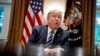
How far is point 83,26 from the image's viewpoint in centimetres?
365

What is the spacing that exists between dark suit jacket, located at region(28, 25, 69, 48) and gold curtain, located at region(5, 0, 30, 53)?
0.94ft

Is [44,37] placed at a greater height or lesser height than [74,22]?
lesser

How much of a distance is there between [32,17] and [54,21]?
18.4 inches

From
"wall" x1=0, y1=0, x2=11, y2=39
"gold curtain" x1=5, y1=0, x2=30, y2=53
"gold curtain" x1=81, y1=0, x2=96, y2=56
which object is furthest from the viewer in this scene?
"wall" x1=0, y1=0, x2=11, y2=39

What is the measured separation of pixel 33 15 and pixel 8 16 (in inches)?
26.0

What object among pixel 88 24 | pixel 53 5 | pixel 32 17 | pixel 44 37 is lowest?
pixel 44 37

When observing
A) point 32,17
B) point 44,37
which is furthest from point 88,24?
point 32,17

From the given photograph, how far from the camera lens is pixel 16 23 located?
3738 millimetres

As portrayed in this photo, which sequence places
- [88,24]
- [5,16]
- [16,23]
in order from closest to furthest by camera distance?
[88,24], [16,23], [5,16]

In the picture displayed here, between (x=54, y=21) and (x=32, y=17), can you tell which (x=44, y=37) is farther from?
(x=32, y=17)

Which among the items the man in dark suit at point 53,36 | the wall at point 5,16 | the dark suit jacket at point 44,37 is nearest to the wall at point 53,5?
the man in dark suit at point 53,36

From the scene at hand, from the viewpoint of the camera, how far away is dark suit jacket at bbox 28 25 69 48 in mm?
3686

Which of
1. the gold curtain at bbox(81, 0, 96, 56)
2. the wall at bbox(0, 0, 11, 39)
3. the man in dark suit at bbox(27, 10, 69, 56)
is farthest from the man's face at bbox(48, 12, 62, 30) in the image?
the wall at bbox(0, 0, 11, 39)

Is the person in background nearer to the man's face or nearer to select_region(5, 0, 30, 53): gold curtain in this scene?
the man's face
